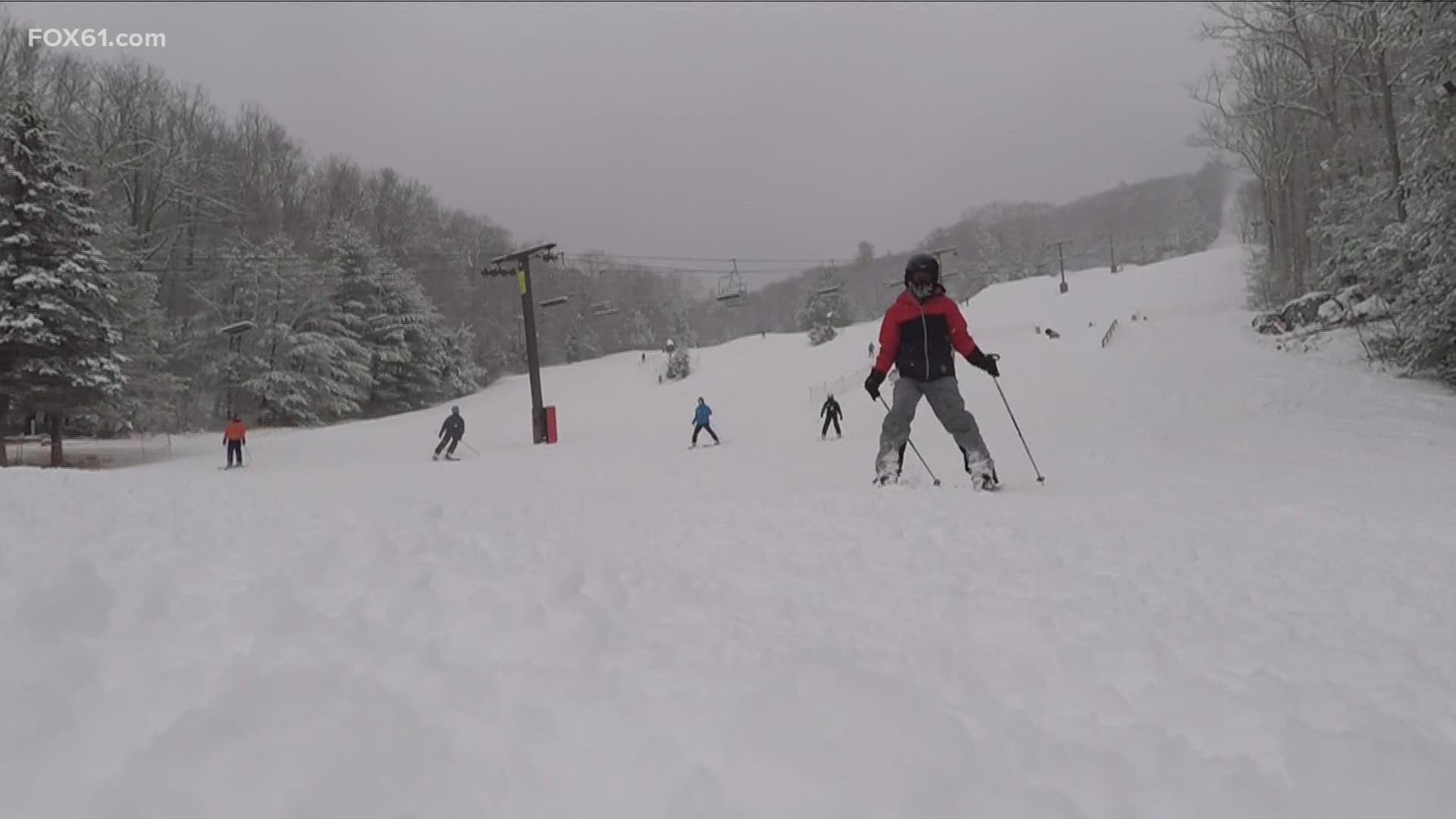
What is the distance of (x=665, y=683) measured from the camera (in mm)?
2355

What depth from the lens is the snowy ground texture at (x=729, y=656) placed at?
1.80m

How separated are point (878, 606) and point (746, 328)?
105 metres

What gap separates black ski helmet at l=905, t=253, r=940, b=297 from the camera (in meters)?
6.61

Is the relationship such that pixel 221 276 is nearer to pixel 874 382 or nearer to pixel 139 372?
pixel 139 372

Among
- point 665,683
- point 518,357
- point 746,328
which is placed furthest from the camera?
point 746,328

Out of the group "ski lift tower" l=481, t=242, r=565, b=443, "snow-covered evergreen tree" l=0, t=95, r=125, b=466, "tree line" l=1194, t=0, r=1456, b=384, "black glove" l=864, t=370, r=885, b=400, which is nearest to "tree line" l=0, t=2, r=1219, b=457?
"snow-covered evergreen tree" l=0, t=95, r=125, b=466

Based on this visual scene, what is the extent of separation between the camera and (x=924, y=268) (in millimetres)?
6684

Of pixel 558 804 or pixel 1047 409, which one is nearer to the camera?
pixel 558 804

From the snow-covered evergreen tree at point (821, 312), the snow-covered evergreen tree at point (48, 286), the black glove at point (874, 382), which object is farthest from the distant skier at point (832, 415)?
the snow-covered evergreen tree at point (821, 312)

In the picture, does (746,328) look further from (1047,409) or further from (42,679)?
(42,679)

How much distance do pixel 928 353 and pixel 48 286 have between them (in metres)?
21.7

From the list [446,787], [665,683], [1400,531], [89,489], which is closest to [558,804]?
[446,787]

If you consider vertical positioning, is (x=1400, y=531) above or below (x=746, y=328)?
below

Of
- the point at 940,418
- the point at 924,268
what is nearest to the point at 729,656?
the point at 940,418
